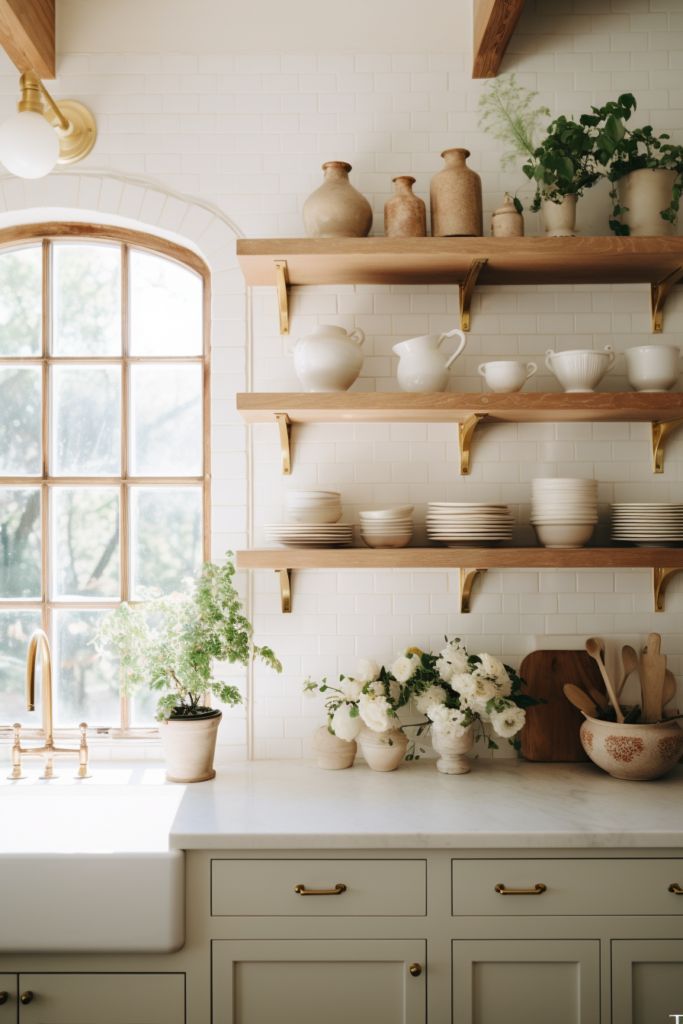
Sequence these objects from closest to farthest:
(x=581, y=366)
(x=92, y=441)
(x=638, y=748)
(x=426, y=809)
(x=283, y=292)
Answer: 1. (x=426, y=809)
2. (x=638, y=748)
3. (x=581, y=366)
4. (x=283, y=292)
5. (x=92, y=441)

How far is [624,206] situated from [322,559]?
142 centimetres

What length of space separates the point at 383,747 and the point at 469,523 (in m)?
0.69

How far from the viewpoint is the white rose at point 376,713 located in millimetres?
2229

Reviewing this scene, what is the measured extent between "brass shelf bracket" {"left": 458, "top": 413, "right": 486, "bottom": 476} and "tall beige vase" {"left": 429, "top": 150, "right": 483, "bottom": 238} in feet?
1.79

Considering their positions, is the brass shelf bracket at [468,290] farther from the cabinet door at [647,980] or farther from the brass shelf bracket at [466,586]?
the cabinet door at [647,980]

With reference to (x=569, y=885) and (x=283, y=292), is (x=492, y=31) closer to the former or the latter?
(x=283, y=292)

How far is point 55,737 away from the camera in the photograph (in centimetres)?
263

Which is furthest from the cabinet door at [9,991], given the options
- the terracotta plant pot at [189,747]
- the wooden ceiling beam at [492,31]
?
the wooden ceiling beam at [492,31]

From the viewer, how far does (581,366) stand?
7.59ft

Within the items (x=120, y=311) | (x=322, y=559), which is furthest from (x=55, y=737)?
(x=120, y=311)

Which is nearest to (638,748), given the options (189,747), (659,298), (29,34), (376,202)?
(189,747)

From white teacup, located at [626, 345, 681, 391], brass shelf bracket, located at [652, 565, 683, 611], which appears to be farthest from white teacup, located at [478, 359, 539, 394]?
brass shelf bracket, located at [652, 565, 683, 611]

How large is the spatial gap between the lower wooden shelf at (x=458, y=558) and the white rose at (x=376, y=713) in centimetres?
37

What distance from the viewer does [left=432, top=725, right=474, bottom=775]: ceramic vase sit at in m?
2.29
